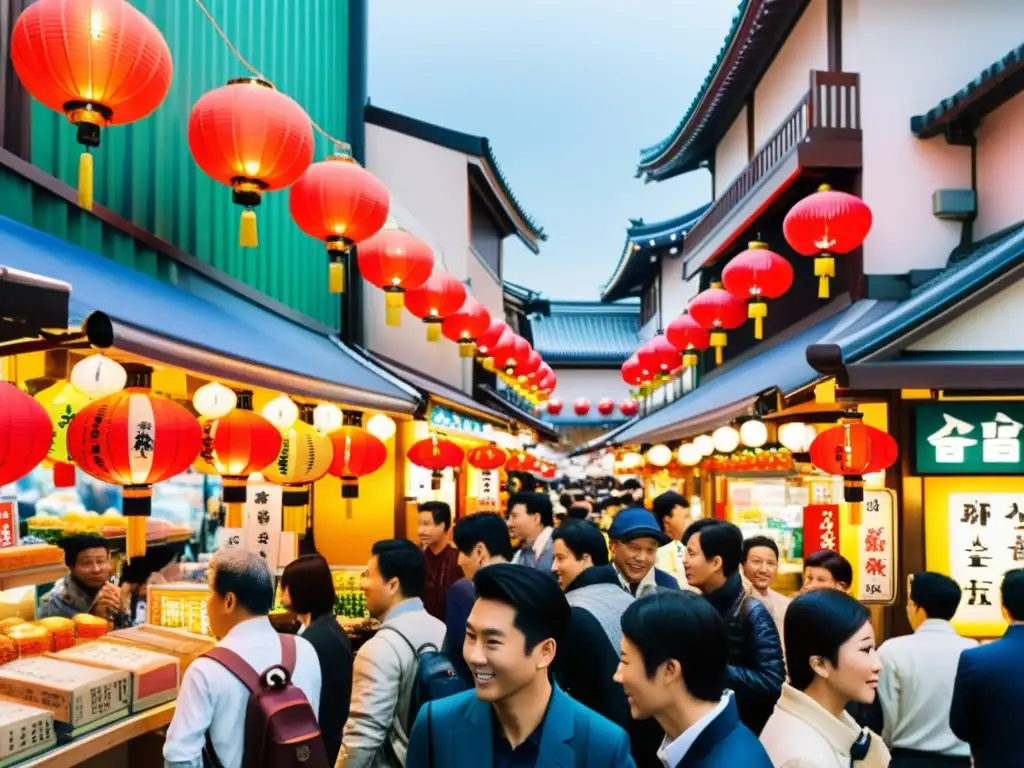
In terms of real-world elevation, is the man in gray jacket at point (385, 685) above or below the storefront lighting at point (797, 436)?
below

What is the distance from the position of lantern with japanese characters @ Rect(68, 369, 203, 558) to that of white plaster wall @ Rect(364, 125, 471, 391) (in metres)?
10.7

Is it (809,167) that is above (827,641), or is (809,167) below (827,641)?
above

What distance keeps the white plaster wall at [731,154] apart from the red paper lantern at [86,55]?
15.3 meters

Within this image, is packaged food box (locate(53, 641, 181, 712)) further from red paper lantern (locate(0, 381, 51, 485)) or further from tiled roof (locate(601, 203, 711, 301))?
tiled roof (locate(601, 203, 711, 301))

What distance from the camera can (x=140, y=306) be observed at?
6.89 m

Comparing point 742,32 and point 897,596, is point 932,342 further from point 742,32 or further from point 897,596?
point 742,32

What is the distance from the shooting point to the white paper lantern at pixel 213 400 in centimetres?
703

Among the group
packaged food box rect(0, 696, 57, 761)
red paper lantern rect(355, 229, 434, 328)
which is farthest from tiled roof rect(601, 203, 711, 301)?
packaged food box rect(0, 696, 57, 761)

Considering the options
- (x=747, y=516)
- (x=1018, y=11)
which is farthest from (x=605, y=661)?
(x=747, y=516)

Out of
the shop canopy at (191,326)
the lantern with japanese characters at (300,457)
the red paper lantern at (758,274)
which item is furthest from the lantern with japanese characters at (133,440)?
the red paper lantern at (758,274)

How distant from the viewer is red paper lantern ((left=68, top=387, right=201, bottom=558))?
5605 mm

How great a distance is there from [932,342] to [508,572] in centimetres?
637

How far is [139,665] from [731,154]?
18164 mm

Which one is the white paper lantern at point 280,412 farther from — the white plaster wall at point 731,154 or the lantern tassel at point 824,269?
the white plaster wall at point 731,154
